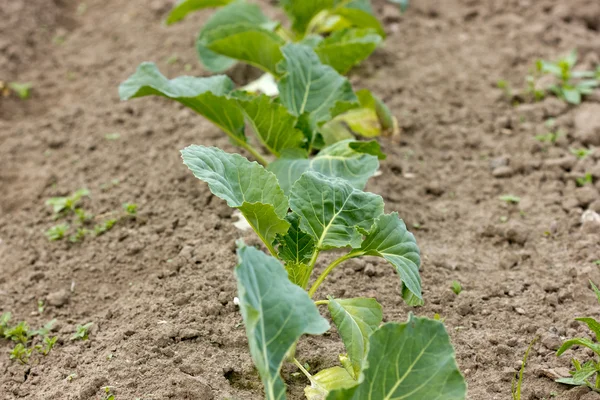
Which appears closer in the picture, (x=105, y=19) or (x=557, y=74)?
(x=557, y=74)

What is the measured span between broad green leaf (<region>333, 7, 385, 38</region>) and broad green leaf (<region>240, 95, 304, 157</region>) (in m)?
1.46

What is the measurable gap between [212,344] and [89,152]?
1779 mm

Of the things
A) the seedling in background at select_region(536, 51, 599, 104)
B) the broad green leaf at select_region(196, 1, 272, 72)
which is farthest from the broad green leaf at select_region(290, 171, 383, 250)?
the seedling in background at select_region(536, 51, 599, 104)

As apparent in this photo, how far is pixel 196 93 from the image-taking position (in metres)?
2.97

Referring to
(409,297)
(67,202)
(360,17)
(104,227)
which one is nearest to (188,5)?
(360,17)

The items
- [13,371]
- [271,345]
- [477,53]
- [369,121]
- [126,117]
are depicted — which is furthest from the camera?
[477,53]

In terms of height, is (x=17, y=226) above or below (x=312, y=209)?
below

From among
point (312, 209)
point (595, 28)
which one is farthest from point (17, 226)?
point (595, 28)

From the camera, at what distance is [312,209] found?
232cm

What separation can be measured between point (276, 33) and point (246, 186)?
5.87ft

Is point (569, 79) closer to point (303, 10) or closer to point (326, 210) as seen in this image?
point (303, 10)

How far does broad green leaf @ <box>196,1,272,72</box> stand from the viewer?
3.79 meters

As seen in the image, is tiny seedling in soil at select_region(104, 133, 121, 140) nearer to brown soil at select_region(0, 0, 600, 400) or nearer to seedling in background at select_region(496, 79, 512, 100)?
brown soil at select_region(0, 0, 600, 400)

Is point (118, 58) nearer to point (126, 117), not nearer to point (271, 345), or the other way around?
point (126, 117)
